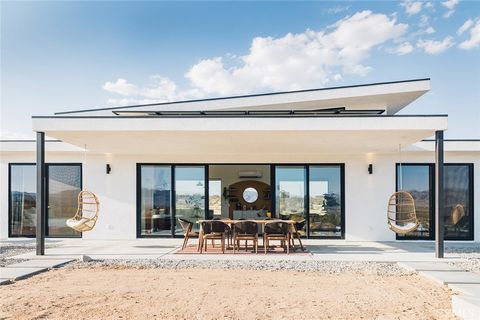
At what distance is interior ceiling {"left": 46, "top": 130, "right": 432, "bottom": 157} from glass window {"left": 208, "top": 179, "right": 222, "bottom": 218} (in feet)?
3.80

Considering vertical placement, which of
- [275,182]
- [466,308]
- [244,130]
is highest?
[244,130]

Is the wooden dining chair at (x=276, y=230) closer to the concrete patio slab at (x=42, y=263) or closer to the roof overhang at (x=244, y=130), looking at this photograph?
the roof overhang at (x=244, y=130)

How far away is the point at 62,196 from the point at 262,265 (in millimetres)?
6880

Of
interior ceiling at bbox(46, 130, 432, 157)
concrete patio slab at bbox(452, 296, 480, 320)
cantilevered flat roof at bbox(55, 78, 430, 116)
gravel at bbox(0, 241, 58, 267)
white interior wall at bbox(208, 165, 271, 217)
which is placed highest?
cantilevered flat roof at bbox(55, 78, 430, 116)

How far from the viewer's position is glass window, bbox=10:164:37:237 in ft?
35.8

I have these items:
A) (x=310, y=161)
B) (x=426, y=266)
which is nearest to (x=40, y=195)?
(x=310, y=161)

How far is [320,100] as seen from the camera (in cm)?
1102

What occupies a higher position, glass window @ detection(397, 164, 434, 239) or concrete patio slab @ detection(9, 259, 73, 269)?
glass window @ detection(397, 164, 434, 239)

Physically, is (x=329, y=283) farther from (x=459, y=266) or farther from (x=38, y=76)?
(x=38, y=76)

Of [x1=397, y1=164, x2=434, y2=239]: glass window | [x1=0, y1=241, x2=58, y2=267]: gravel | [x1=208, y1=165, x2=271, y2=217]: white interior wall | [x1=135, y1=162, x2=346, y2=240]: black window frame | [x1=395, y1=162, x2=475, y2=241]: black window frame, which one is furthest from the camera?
[x1=208, y1=165, x2=271, y2=217]: white interior wall

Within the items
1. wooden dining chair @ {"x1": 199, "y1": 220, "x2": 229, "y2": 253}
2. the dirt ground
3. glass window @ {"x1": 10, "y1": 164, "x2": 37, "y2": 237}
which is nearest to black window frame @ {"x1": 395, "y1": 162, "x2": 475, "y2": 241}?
the dirt ground

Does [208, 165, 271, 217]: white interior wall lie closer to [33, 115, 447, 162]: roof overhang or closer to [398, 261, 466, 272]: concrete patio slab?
[33, 115, 447, 162]: roof overhang

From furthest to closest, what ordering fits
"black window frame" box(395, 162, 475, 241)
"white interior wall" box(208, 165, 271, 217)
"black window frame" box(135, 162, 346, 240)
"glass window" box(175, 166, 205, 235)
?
"white interior wall" box(208, 165, 271, 217) < "glass window" box(175, 166, 205, 235) < "black window frame" box(135, 162, 346, 240) < "black window frame" box(395, 162, 475, 241)

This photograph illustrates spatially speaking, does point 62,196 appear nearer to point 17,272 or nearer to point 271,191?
point 17,272
